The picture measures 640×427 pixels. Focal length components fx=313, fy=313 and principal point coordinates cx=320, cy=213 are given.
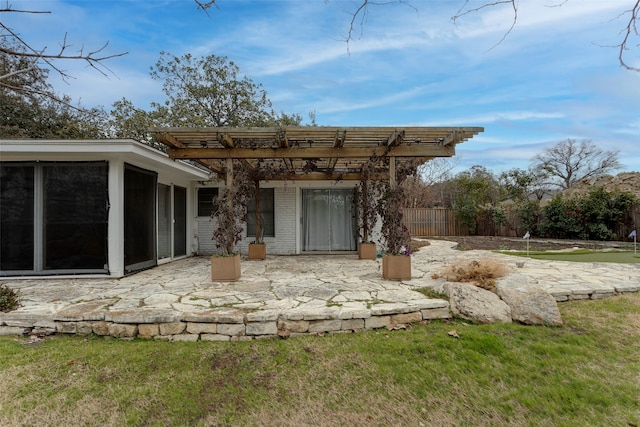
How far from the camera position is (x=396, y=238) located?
17.2ft

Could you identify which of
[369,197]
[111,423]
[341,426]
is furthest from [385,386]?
[369,197]

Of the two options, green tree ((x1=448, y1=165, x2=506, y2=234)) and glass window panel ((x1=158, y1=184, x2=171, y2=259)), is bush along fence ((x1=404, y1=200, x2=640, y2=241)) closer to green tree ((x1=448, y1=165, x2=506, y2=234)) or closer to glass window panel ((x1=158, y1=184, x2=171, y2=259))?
green tree ((x1=448, y1=165, x2=506, y2=234))

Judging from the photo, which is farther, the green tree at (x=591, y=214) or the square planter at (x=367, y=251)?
the green tree at (x=591, y=214)

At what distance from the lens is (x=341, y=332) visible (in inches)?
135

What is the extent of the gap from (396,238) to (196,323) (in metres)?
3.30

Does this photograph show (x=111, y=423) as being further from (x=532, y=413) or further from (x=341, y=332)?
(x=532, y=413)

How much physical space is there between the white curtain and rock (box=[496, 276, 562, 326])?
18.1ft

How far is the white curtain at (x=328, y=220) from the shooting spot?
922 cm

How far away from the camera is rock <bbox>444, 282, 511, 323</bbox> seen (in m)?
3.68

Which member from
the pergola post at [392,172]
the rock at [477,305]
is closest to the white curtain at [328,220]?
the pergola post at [392,172]

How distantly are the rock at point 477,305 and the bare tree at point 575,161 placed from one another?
24962 mm

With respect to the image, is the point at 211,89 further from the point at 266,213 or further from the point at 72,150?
the point at 72,150

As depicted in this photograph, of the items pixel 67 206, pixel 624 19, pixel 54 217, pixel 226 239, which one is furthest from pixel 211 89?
pixel 624 19

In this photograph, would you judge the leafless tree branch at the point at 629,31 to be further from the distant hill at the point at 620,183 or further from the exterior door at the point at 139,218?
the distant hill at the point at 620,183
